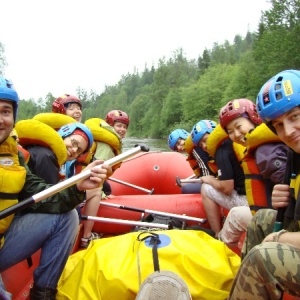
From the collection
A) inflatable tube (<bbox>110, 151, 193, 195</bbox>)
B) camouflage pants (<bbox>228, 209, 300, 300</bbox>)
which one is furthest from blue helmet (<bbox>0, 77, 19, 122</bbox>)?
inflatable tube (<bbox>110, 151, 193, 195</bbox>)

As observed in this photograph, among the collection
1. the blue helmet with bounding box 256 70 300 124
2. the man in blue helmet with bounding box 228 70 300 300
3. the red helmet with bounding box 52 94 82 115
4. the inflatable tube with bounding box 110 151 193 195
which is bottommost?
the inflatable tube with bounding box 110 151 193 195

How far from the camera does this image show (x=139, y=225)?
11.5ft

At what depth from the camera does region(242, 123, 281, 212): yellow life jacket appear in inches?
101

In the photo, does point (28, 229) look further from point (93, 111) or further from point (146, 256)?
point (93, 111)

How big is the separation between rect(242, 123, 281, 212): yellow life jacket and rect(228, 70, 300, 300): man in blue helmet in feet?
1.81

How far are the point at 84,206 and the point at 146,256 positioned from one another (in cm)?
174

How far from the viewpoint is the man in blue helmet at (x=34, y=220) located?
2055mm

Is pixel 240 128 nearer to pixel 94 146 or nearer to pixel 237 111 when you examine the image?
pixel 237 111

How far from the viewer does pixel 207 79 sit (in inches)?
1909

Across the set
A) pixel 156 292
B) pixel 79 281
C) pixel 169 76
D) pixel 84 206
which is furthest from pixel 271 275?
pixel 169 76

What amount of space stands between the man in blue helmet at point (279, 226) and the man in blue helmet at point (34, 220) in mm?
886

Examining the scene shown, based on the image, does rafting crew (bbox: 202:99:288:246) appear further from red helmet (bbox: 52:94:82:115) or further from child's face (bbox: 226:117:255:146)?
red helmet (bbox: 52:94:82:115)

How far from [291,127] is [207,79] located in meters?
48.0

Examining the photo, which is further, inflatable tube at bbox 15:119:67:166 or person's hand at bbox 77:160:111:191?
inflatable tube at bbox 15:119:67:166
